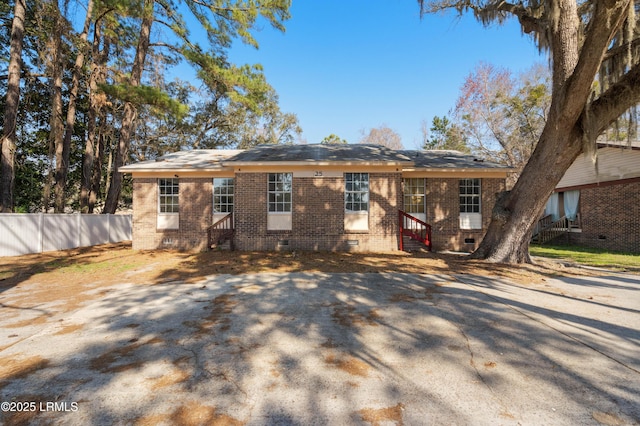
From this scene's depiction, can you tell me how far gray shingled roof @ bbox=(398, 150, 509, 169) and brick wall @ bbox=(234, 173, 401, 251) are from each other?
9.52ft

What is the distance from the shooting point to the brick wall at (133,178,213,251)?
12.7m

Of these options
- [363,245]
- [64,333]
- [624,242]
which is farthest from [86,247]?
[624,242]

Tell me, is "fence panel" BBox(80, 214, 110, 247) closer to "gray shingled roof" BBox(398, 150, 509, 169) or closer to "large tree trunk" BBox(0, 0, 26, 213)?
"large tree trunk" BBox(0, 0, 26, 213)

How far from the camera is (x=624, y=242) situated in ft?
43.2

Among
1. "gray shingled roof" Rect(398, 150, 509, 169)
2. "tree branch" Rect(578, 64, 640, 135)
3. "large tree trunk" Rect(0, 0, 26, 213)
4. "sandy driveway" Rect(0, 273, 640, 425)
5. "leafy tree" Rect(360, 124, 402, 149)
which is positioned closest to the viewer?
"sandy driveway" Rect(0, 273, 640, 425)

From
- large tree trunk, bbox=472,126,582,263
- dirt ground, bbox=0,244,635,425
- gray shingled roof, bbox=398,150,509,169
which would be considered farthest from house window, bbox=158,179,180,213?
large tree trunk, bbox=472,126,582,263

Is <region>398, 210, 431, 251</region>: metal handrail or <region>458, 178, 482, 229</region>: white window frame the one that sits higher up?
<region>458, 178, 482, 229</region>: white window frame

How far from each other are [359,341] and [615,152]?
17.4m

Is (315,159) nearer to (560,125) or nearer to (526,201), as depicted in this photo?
(526,201)

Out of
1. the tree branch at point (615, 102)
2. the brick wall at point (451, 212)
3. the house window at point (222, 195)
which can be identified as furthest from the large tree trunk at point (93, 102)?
the tree branch at point (615, 102)

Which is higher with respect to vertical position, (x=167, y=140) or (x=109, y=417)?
(x=167, y=140)

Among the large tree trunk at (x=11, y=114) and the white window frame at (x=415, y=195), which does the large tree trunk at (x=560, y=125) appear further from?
the large tree trunk at (x=11, y=114)

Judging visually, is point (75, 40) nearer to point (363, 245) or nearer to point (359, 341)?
point (363, 245)

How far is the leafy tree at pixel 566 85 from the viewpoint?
639 centimetres
